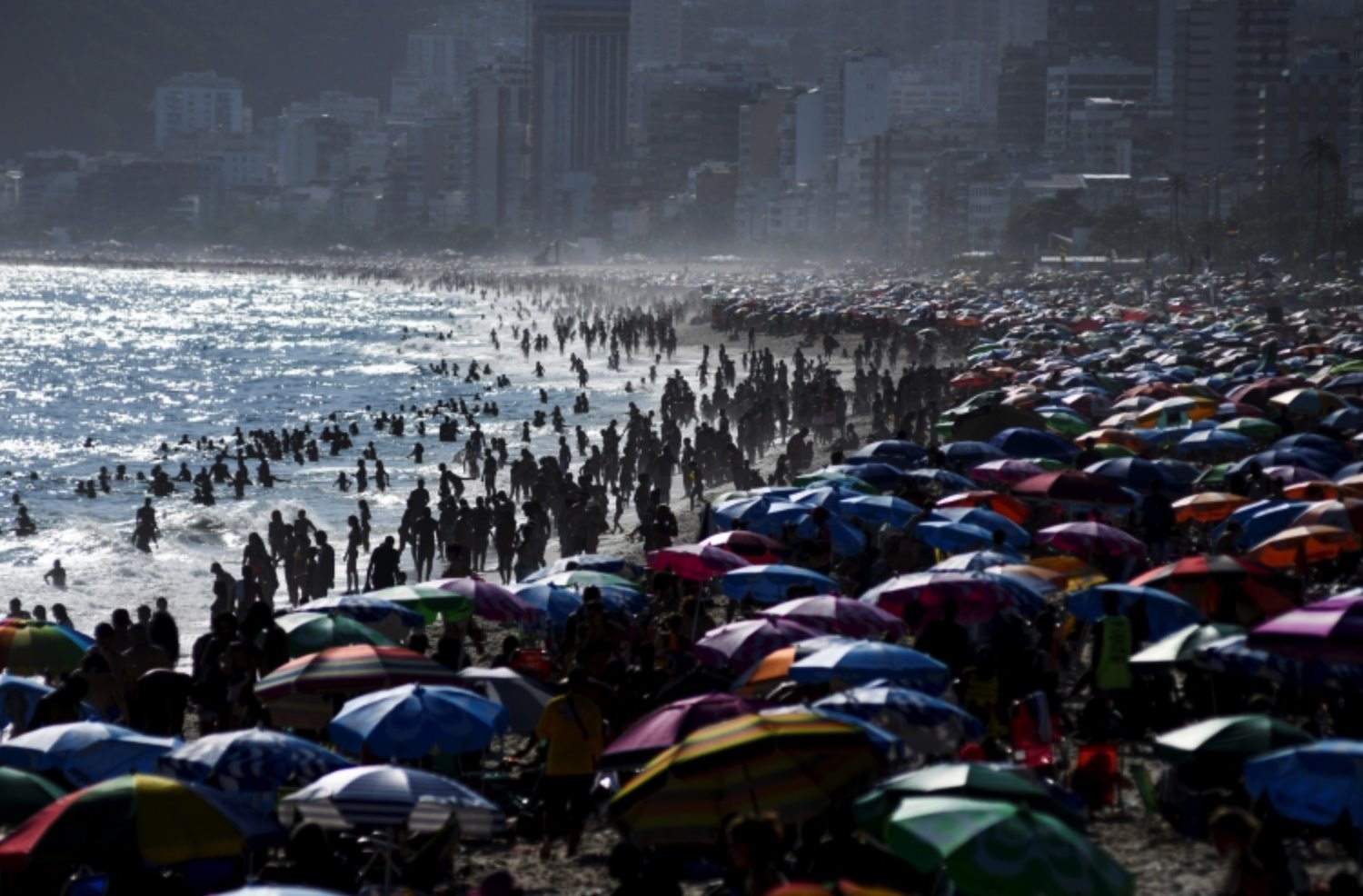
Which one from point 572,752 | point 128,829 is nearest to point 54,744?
point 128,829

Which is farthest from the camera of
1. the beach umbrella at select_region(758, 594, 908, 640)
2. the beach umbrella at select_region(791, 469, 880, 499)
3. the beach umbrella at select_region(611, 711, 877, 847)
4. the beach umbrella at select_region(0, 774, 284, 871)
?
the beach umbrella at select_region(791, 469, 880, 499)

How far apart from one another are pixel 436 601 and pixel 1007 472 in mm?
7573

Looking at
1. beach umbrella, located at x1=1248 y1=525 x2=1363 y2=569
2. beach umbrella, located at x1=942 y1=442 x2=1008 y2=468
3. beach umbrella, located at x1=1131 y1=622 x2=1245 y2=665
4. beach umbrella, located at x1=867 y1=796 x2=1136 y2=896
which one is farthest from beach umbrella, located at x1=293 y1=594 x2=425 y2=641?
beach umbrella, located at x1=942 y1=442 x2=1008 y2=468

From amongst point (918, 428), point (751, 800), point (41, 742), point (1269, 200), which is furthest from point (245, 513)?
point (1269, 200)

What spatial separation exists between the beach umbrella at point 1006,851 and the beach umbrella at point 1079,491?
1102cm

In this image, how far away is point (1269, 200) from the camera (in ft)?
391

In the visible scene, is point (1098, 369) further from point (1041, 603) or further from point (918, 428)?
point (1041, 603)

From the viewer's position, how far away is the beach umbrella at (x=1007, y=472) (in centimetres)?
2052

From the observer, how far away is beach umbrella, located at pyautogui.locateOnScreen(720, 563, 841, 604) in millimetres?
14492

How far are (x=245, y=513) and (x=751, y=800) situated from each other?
998 inches

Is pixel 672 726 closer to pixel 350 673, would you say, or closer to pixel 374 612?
pixel 350 673

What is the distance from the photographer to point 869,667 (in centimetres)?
1098

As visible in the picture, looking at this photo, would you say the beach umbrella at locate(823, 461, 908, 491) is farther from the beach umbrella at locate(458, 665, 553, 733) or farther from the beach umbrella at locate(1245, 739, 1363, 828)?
the beach umbrella at locate(1245, 739, 1363, 828)

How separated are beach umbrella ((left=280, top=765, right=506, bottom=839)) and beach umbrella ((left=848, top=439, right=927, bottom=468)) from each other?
1306cm
